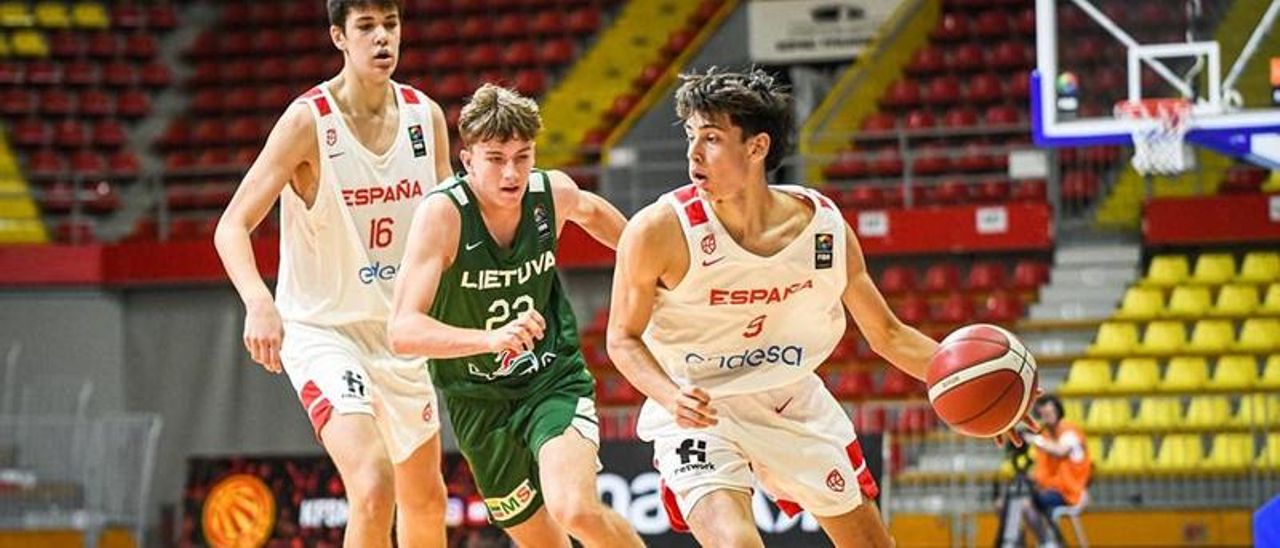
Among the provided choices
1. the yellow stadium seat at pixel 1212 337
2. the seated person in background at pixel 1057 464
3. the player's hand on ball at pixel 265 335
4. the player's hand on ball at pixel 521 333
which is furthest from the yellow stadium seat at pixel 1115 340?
the player's hand on ball at pixel 521 333

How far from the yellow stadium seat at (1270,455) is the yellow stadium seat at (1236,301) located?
88.6 inches

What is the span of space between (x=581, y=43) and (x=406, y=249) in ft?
52.2

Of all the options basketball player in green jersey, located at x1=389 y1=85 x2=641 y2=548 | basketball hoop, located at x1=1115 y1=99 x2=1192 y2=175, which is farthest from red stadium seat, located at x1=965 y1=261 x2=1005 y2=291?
basketball player in green jersey, located at x1=389 y1=85 x2=641 y2=548

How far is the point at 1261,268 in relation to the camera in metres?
16.6

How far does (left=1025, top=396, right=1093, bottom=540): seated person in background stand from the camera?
42.9 feet

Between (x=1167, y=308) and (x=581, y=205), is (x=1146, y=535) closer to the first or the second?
(x=1167, y=308)

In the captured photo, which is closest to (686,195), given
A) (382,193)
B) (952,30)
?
(382,193)

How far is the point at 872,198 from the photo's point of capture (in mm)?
18047

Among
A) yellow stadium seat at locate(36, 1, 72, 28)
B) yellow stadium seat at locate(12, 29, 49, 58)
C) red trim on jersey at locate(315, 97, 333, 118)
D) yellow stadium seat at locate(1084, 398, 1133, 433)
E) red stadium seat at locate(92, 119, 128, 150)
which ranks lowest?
yellow stadium seat at locate(1084, 398, 1133, 433)

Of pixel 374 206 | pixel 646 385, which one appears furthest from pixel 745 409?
pixel 374 206

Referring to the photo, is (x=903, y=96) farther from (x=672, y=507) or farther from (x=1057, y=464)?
(x=672, y=507)

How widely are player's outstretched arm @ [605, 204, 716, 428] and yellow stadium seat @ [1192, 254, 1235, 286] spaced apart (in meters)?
11.6

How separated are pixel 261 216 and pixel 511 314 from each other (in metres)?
0.85

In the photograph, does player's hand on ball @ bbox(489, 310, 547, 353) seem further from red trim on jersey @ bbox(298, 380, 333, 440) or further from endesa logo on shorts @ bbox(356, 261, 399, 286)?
endesa logo on shorts @ bbox(356, 261, 399, 286)
